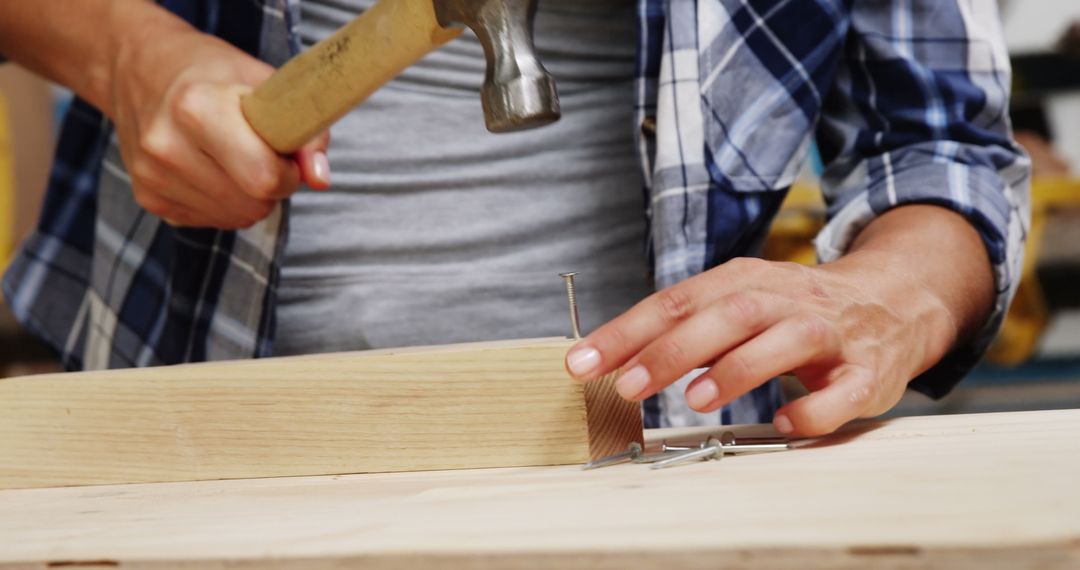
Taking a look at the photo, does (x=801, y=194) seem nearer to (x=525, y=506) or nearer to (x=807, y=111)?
(x=807, y=111)

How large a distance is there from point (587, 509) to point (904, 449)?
229 mm

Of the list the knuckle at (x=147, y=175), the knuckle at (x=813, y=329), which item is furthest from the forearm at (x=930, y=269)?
the knuckle at (x=147, y=175)

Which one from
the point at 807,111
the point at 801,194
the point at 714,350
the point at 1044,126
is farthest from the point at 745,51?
the point at 1044,126

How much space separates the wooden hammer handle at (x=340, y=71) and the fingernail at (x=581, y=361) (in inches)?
10.5

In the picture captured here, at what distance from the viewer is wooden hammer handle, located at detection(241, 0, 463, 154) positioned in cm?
80

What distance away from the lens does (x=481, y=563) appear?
1.44 feet

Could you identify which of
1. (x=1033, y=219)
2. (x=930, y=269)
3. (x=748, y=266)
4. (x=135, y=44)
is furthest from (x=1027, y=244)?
(x=135, y=44)

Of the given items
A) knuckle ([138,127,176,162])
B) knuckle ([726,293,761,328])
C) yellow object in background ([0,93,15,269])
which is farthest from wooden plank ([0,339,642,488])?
yellow object in background ([0,93,15,269])

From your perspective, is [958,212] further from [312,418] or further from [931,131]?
[312,418]

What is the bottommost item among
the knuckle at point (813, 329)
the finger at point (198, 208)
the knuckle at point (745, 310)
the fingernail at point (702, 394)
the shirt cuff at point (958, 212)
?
the fingernail at point (702, 394)

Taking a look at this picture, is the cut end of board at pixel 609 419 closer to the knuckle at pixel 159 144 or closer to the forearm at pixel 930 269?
the forearm at pixel 930 269

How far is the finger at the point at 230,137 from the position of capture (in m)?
0.88

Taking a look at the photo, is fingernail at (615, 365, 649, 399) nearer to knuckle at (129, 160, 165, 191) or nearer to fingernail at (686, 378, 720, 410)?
fingernail at (686, 378, 720, 410)

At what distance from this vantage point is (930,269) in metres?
0.87
